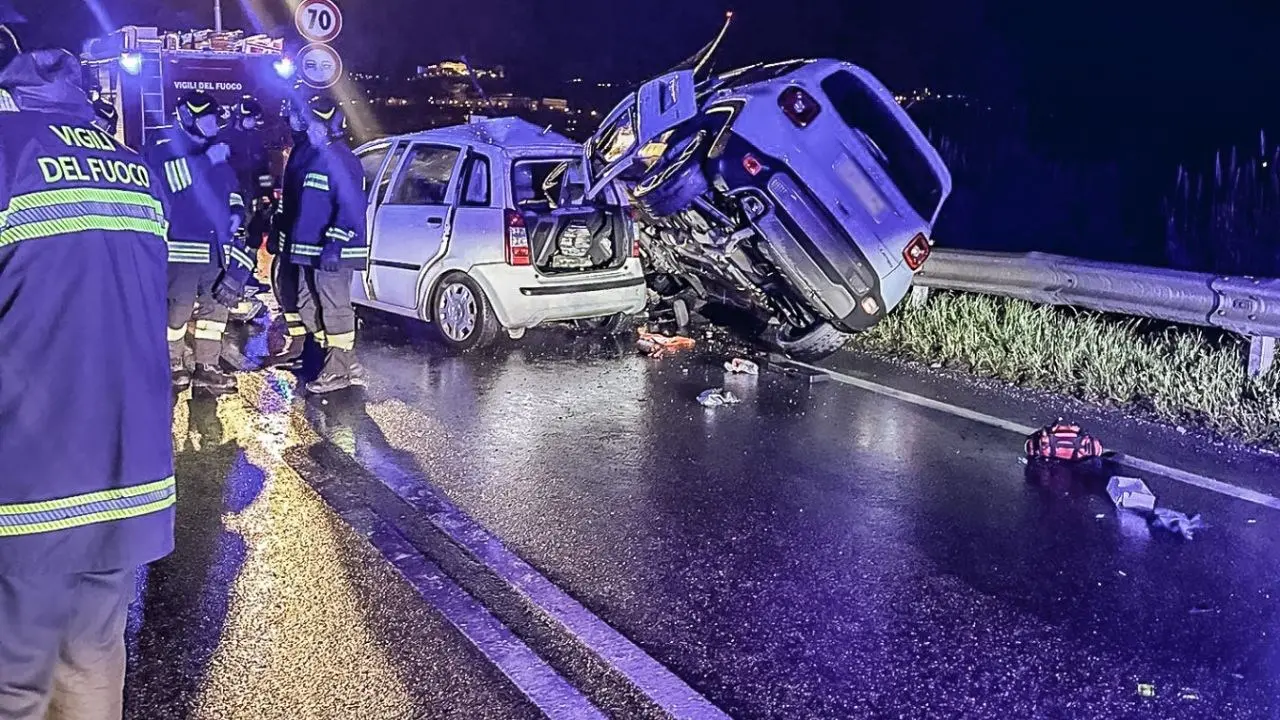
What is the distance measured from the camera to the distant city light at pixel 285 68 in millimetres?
17406

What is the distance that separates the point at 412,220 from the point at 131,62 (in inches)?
381

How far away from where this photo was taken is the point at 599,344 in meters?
9.56

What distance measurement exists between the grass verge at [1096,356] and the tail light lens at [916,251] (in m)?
0.99

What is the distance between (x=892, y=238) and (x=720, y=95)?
1.45 meters

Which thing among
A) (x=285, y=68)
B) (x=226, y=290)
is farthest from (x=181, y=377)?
(x=285, y=68)

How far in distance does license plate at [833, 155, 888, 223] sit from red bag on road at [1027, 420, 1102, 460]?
6.38 ft

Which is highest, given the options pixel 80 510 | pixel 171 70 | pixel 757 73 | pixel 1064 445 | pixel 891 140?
pixel 171 70

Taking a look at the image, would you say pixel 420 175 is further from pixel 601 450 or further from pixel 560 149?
pixel 601 450

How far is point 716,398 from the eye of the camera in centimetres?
744

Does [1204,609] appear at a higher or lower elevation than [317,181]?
lower

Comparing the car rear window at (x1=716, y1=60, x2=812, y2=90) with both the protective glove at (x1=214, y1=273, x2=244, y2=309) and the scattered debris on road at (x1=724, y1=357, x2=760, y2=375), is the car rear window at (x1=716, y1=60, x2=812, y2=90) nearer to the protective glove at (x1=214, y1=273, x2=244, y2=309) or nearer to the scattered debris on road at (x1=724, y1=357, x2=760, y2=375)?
the scattered debris on road at (x1=724, y1=357, x2=760, y2=375)

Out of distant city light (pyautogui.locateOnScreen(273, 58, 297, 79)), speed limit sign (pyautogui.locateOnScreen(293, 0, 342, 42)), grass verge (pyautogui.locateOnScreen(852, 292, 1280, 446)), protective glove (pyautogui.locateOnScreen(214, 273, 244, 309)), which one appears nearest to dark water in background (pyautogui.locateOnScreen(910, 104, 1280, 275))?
grass verge (pyautogui.locateOnScreen(852, 292, 1280, 446))

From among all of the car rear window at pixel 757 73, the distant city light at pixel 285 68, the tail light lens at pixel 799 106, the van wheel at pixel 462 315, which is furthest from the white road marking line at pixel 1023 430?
the distant city light at pixel 285 68

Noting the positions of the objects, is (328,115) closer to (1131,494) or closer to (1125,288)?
(1131,494)
